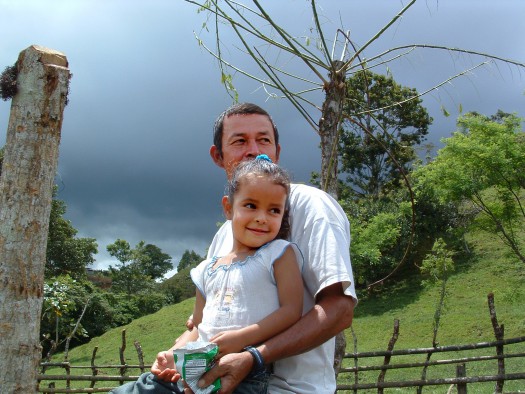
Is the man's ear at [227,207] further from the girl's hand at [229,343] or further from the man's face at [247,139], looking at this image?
the girl's hand at [229,343]

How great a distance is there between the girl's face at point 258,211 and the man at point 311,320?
100mm

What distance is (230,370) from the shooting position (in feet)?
5.28

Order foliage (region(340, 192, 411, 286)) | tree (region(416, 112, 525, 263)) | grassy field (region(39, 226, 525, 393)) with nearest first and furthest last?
tree (region(416, 112, 525, 263)) → grassy field (region(39, 226, 525, 393)) → foliage (region(340, 192, 411, 286))

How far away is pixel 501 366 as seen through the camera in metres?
8.64

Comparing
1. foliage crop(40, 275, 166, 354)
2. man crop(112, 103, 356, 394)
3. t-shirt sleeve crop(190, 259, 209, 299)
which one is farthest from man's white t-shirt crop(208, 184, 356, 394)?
foliage crop(40, 275, 166, 354)

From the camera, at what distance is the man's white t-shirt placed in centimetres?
170

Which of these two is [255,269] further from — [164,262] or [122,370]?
[164,262]

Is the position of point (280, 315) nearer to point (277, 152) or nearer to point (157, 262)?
point (277, 152)

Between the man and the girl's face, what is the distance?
4.0 inches

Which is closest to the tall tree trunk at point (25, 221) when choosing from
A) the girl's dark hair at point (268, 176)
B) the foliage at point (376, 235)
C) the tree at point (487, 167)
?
the girl's dark hair at point (268, 176)

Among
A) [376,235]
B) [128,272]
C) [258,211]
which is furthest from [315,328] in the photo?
[128,272]

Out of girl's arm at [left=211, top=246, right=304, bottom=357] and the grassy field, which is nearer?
girl's arm at [left=211, top=246, right=304, bottom=357]

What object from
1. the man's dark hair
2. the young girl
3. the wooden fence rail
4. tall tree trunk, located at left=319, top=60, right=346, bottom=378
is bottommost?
the wooden fence rail

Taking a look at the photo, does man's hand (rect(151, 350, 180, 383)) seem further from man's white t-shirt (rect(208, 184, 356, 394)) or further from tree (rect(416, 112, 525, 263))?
tree (rect(416, 112, 525, 263))
